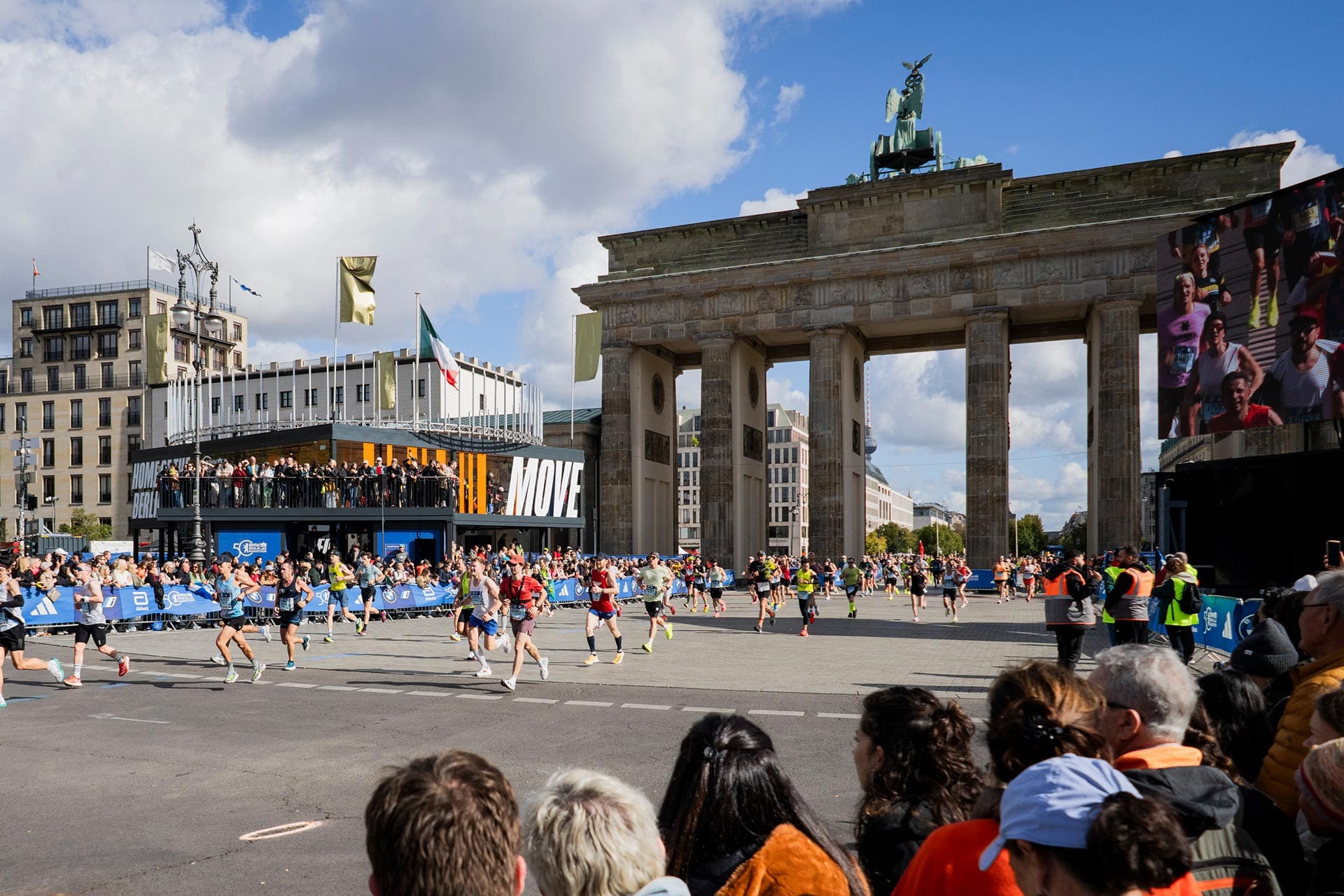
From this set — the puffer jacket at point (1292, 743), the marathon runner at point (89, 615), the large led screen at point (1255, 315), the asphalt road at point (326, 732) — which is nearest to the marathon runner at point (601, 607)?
the asphalt road at point (326, 732)

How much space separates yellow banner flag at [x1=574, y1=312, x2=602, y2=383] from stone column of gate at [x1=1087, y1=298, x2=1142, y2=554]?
23.9 meters

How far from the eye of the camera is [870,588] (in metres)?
50.3

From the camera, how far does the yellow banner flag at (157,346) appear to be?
42.6 meters

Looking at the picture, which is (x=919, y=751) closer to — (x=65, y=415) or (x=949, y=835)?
(x=949, y=835)

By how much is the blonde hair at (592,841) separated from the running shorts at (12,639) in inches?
552

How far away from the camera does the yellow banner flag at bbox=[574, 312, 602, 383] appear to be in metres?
51.5

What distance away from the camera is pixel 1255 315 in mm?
23391

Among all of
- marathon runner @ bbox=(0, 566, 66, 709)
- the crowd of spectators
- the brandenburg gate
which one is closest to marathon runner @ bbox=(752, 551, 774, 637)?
marathon runner @ bbox=(0, 566, 66, 709)

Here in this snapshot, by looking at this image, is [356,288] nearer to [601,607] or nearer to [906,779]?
[601,607]

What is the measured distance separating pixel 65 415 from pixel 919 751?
93.0 metres

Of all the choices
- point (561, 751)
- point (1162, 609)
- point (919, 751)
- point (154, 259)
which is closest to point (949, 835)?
point (919, 751)

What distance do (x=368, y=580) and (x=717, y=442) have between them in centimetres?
2699

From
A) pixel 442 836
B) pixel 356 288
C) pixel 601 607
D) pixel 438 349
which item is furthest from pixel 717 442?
pixel 442 836

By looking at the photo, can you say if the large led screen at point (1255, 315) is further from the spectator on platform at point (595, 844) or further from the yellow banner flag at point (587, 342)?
the yellow banner flag at point (587, 342)
